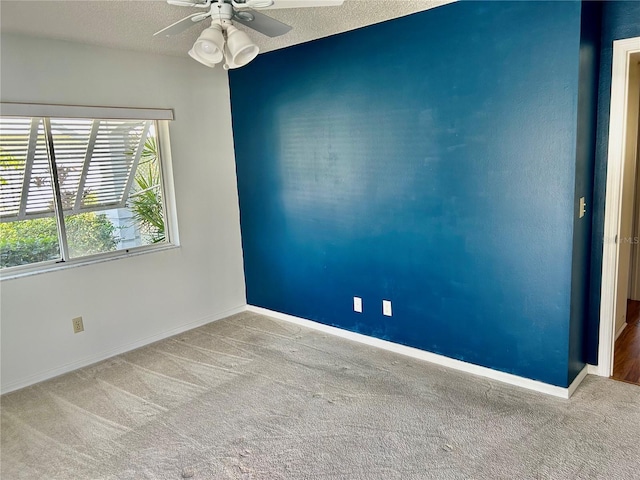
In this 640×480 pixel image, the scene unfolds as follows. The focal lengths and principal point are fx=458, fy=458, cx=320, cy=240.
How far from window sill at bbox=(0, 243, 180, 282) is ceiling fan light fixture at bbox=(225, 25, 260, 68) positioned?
209 centimetres

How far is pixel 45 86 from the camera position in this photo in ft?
10.1

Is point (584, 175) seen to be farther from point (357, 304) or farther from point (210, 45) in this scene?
point (210, 45)

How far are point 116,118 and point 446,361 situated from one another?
297 centimetres

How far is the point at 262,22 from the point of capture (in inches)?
82.7

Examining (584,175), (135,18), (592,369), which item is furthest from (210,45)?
(592,369)

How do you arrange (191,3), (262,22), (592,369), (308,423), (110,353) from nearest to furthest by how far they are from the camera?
(191,3)
(262,22)
(308,423)
(592,369)
(110,353)

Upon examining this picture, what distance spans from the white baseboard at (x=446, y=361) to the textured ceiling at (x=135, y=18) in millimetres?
2266

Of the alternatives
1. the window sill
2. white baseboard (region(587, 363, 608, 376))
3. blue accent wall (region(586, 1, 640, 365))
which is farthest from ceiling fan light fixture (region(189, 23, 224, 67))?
white baseboard (region(587, 363, 608, 376))

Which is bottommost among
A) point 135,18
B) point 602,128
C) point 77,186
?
point 77,186

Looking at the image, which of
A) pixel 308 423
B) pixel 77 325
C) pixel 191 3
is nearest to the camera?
pixel 191 3

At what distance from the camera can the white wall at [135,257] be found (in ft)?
10.1

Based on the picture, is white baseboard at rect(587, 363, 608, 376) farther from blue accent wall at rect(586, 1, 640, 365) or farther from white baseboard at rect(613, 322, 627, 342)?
white baseboard at rect(613, 322, 627, 342)

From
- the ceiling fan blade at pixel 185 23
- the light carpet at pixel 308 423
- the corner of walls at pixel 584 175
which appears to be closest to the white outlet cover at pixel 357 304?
the light carpet at pixel 308 423

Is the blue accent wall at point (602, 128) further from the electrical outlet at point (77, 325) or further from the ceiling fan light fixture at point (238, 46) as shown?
the electrical outlet at point (77, 325)
